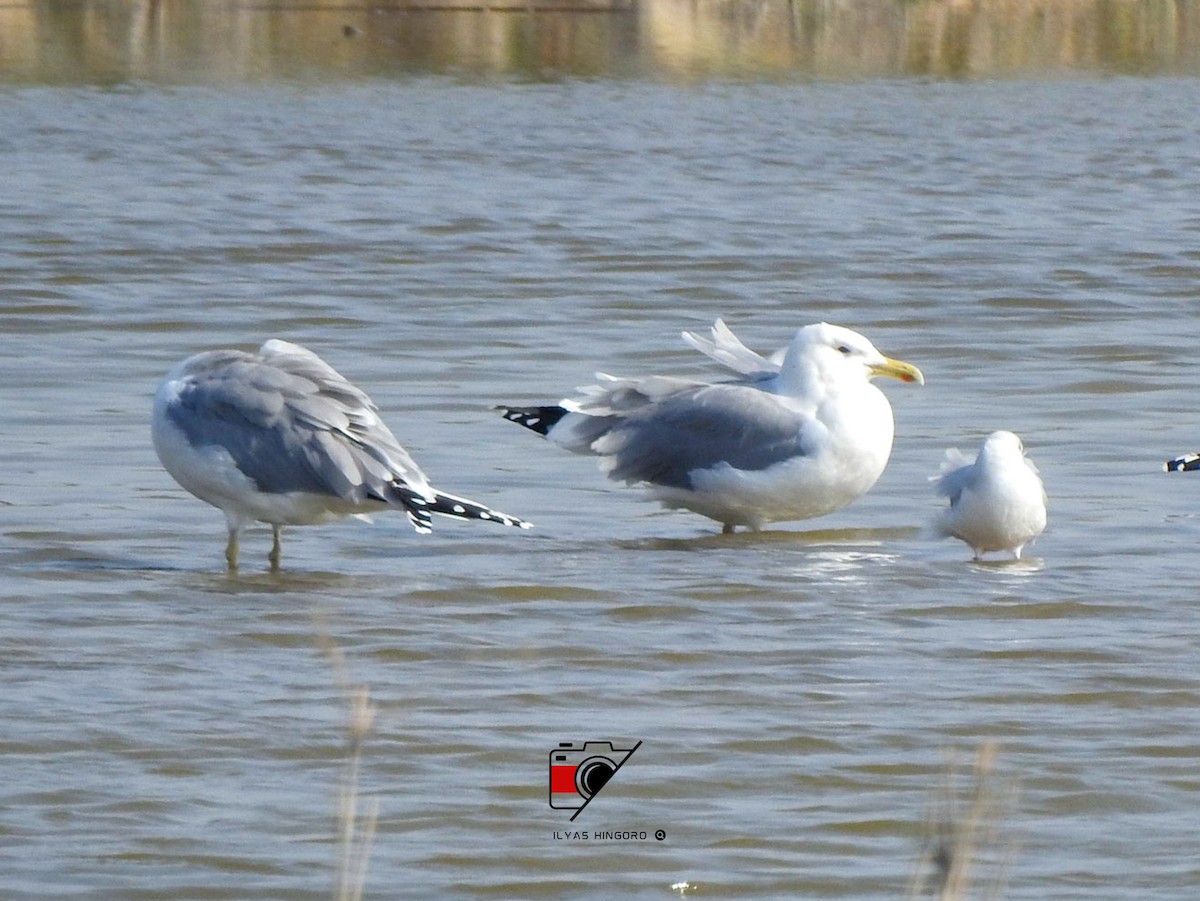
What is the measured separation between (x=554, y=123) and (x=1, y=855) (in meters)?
19.1

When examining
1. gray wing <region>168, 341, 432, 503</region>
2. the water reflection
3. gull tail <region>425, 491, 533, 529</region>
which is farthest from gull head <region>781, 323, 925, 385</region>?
the water reflection

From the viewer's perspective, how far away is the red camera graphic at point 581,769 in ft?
16.1

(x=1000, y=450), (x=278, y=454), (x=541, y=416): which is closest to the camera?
(x=278, y=454)

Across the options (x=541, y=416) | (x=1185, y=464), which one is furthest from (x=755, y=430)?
(x=1185, y=464)

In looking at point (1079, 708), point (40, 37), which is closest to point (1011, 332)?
point (1079, 708)

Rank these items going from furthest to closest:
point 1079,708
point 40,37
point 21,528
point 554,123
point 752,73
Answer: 1. point 40,37
2. point 752,73
3. point 554,123
4. point 21,528
5. point 1079,708

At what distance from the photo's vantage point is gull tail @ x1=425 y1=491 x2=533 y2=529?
23.6 ft

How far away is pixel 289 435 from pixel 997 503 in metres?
2.00

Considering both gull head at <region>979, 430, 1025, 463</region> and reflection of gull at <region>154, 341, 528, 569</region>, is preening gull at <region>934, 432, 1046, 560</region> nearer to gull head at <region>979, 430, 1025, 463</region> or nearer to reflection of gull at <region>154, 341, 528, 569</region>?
gull head at <region>979, 430, 1025, 463</region>

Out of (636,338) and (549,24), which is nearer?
(636,338)

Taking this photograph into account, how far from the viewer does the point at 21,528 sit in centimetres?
770

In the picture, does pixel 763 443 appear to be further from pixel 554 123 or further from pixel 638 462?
pixel 554 123

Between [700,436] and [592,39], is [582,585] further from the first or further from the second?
[592,39]

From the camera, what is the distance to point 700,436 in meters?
7.89
